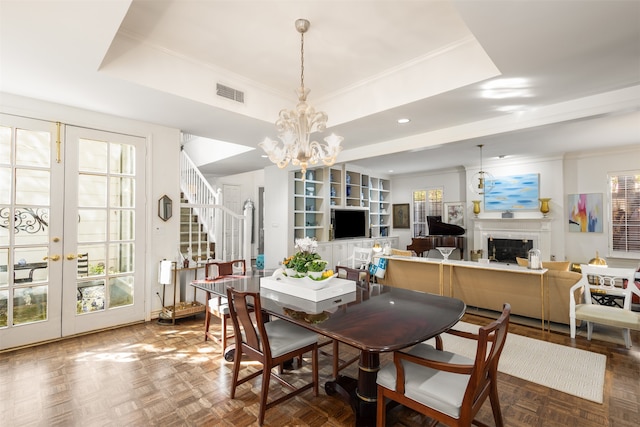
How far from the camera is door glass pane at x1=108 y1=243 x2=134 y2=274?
3816 mm

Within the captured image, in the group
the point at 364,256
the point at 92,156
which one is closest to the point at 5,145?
the point at 92,156

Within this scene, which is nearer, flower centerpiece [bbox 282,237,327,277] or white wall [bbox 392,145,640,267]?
flower centerpiece [bbox 282,237,327,277]

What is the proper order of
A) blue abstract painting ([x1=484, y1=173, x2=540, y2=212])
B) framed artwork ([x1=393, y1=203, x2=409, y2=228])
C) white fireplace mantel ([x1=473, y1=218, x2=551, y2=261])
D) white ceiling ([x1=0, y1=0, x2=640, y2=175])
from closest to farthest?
white ceiling ([x1=0, y1=0, x2=640, y2=175]) < white fireplace mantel ([x1=473, y1=218, x2=551, y2=261]) < blue abstract painting ([x1=484, y1=173, x2=540, y2=212]) < framed artwork ([x1=393, y1=203, x2=409, y2=228])

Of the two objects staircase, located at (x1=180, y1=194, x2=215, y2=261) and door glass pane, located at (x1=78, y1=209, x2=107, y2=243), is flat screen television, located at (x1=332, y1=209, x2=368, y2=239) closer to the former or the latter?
staircase, located at (x1=180, y1=194, x2=215, y2=261)

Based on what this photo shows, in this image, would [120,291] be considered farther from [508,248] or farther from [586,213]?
[586,213]

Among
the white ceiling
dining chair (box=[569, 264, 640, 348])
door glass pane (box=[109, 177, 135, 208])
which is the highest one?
the white ceiling

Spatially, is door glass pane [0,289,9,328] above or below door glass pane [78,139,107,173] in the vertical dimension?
below

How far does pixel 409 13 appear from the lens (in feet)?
7.86

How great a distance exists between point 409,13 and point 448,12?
0.30 m

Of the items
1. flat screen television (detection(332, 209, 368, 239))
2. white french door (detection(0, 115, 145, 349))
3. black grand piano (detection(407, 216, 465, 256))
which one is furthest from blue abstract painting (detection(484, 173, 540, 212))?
white french door (detection(0, 115, 145, 349))

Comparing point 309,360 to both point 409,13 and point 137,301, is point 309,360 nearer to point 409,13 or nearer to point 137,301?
point 137,301

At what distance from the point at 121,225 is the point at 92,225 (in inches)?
12.0

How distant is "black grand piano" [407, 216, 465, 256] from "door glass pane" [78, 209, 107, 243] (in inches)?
251

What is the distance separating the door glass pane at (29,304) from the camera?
126 inches
